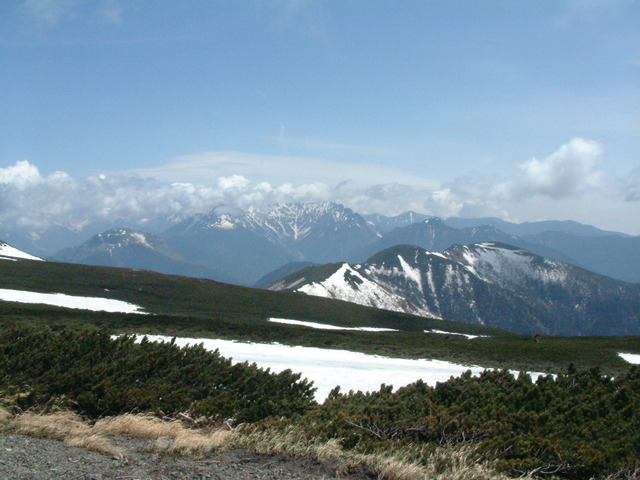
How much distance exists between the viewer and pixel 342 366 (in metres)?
29.4

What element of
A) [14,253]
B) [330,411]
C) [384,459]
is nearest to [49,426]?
[330,411]

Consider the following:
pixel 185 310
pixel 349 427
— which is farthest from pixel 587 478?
pixel 185 310

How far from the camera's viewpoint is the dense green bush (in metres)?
9.20

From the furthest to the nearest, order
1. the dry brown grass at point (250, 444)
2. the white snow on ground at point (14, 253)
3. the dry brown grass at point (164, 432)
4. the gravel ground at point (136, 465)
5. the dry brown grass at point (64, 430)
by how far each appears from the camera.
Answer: the white snow on ground at point (14, 253), the dry brown grass at point (164, 432), the dry brown grass at point (64, 430), the dry brown grass at point (250, 444), the gravel ground at point (136, 465)

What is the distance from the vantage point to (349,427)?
1077 cm

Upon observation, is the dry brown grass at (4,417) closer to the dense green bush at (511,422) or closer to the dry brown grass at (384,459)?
the dry brown grass at (384,459)

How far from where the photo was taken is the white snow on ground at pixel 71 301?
222 feet

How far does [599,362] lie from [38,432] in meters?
41.8

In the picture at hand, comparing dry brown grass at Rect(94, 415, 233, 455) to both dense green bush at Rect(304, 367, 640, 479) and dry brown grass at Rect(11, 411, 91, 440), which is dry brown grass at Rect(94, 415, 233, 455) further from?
dense green bush at Rect(304, 367, 640, 479)

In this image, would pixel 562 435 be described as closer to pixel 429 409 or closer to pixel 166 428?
pixel 429 409

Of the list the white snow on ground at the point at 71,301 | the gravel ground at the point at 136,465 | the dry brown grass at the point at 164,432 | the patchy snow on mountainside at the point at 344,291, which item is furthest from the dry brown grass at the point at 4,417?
the patchy snow on mountainside at the point at 344,291

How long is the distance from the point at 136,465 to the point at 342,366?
72.1 ft

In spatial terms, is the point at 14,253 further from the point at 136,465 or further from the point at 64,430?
the point at 136,465

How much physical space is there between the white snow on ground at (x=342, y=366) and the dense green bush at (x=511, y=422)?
782 centimetres
